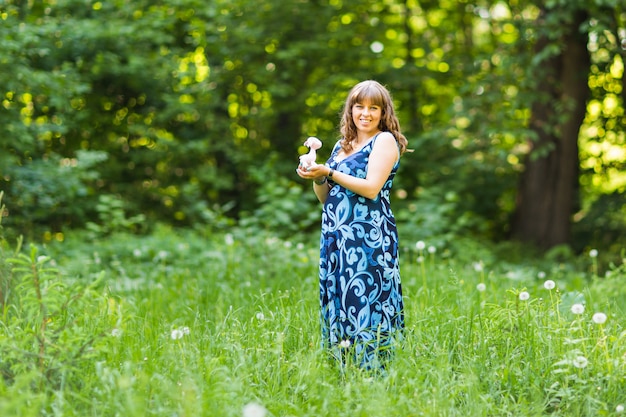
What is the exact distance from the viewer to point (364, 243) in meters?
3.41

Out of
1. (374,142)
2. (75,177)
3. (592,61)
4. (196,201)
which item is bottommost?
(196,201)

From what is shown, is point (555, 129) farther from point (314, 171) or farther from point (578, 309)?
point (314, 171)

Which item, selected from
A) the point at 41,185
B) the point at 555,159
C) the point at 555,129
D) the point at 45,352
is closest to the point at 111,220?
the point at 41,185

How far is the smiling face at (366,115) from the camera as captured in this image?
11.4 feet

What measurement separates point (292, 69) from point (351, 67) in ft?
3.38

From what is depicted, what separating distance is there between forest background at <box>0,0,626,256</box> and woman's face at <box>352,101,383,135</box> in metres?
4.57

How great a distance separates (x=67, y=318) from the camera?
3625 millimetres

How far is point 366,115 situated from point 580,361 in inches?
61.2

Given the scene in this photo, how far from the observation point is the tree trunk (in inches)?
361

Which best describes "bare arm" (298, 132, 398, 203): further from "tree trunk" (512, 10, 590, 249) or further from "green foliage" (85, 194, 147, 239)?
"tree trunk" (512, 10, 590, 249)

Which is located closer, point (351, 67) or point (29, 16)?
point (29, 16)

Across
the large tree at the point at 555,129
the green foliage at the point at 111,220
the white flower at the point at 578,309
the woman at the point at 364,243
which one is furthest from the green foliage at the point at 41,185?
the white flower at the point at 578,309

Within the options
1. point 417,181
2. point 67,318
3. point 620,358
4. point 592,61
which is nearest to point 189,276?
point 67,318

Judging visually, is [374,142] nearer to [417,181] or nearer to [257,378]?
[257,378]
